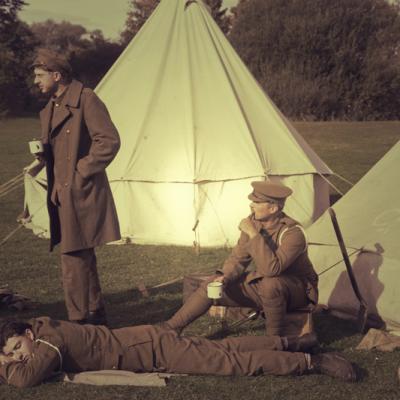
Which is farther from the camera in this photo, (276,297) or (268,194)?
(268,194)

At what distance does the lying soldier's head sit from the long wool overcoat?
3.17ft

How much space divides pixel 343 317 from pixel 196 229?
10.7 feet

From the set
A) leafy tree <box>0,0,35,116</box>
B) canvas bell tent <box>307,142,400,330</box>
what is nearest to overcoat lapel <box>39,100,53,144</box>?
canvas bell tent <box>307,142,400,330</box>

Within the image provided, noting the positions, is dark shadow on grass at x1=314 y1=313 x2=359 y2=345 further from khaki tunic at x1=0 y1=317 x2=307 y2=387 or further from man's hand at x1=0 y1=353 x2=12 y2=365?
man's hand at x1=0 y1=353 x2=12 y2=365

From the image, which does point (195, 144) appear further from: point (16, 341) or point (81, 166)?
point (16, 341)

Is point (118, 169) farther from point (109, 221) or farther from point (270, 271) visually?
point (270, 271)

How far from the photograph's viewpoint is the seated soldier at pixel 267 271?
484 cm

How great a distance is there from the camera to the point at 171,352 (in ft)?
14.4

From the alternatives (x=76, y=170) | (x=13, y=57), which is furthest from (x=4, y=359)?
(x=13, y=57)

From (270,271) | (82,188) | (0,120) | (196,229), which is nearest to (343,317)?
(270,271)

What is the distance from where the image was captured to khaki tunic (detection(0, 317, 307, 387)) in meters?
4.30

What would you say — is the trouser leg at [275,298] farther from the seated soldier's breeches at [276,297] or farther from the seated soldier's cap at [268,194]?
the seated soldier's cap at [268,194]

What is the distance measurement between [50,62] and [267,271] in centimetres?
199

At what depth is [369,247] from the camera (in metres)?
5.78
